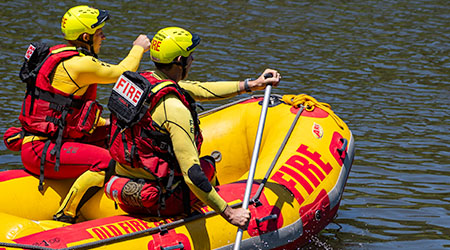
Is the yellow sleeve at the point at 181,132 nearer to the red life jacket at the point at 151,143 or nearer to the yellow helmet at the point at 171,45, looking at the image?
the red life jacket at the point at 151,143

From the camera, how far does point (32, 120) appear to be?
246 inches

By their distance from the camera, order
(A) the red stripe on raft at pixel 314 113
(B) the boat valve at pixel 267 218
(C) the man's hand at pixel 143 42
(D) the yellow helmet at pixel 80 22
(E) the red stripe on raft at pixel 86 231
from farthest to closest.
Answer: (A) the red stripe on raft at pixel 314 113
(C) the man's hand at pixel 143 42
(D) the yellow helmet at pixel 80 22
(B) the boat valve at pixel 267 218
(E) the red stripe on raft at pixel 86 231

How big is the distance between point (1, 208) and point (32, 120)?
76 cm

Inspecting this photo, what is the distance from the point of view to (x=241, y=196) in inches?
238

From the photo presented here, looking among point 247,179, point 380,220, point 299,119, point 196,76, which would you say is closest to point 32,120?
point 247,179

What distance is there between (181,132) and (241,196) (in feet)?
3.48

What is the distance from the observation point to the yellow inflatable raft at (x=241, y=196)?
5402 mm

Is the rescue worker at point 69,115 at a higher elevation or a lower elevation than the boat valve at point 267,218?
higher

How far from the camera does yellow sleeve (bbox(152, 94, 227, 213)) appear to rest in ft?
17.2

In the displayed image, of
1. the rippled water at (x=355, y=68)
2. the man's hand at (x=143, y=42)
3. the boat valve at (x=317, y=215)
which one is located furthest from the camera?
the rippled water at (x=355, y=68)

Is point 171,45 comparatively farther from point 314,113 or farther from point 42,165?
point 314,113

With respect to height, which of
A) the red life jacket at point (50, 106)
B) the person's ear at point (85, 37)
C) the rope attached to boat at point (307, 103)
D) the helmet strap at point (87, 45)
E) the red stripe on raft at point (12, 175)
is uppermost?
the person's ear at point (85, 37)

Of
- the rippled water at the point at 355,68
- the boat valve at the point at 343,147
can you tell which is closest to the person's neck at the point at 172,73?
the boat valve at the point at 343,147

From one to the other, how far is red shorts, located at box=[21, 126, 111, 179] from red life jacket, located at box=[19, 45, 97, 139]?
5.3 inches
